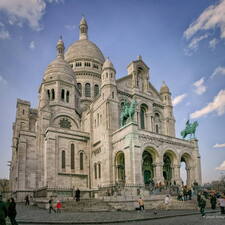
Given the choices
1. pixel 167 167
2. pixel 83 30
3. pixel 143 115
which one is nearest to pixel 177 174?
pixel 167 167

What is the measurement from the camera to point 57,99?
45.4 m

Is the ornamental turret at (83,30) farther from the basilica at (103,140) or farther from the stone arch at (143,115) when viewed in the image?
the stone arch at (143,115)

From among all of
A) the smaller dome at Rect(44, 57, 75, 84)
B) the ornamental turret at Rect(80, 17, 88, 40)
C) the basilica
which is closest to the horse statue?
the basilica

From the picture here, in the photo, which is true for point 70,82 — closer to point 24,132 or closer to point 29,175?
point 24,132

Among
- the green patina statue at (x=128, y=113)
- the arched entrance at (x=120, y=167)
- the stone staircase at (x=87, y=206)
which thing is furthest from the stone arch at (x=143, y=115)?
the stone staircase at (x=87, y=206)

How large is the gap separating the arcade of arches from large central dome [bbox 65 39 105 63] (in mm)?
33688

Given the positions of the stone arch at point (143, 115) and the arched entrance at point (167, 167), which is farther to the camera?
the stone arch at point (143, 115)

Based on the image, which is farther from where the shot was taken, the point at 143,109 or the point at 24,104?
Result: the point at 24,104

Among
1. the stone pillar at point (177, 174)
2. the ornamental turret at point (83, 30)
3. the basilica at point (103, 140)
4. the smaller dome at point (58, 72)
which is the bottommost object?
the stone pillar at point (177, 174)

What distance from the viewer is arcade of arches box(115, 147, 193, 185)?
34.1 m

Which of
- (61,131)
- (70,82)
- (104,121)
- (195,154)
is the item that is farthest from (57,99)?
(195,154)

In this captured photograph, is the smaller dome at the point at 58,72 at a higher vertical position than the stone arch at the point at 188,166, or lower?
higher

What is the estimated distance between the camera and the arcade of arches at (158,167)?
34.1 metres

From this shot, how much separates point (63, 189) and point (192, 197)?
54.1 feet
